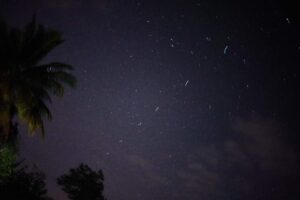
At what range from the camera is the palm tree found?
17.7m

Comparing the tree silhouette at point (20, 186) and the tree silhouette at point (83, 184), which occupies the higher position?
the tree silhouette at point (83, 184)

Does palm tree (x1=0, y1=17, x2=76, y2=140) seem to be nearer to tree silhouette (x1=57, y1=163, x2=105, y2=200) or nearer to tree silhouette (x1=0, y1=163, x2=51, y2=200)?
tree silhouette (x1=0, y1=163, x2=51, y2=200)

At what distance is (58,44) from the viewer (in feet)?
62.5

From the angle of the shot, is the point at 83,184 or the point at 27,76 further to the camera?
the point at 83,184

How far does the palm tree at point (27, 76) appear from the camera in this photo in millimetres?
17734

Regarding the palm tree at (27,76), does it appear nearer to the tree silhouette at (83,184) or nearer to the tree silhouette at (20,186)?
the tree silhouette at (20,186)

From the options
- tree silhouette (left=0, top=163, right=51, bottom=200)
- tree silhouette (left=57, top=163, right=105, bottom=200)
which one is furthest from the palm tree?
tree silhouette (left=57, top=163, right=105, bottom=200)

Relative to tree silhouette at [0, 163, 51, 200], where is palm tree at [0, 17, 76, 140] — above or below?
above

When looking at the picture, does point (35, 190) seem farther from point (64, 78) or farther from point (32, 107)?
point (64, 78)

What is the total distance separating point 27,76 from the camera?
18.4 meters

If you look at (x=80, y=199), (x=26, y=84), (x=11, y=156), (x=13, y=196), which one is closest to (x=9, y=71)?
(x=26, y=84)

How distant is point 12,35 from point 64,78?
3.41 metres

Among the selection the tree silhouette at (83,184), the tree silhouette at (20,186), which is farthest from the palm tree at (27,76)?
the tree silhouette at (83,184)

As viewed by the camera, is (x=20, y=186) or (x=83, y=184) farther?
(x=83, y=184)
